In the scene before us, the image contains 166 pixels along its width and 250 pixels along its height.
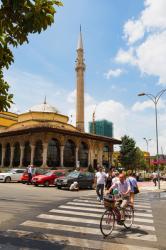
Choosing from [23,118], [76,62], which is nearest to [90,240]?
[23,118]

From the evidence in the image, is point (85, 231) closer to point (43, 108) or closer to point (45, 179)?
point (45, 179)

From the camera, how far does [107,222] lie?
8.65 metres

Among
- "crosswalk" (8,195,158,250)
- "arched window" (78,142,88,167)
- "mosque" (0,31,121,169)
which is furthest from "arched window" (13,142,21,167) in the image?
"crosswalk" (8,195,158,250)

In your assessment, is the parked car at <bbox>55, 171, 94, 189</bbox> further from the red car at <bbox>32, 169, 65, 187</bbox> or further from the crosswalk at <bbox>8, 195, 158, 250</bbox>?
the crosswalk at <bbox>8, 195, 158, 250</bbox>

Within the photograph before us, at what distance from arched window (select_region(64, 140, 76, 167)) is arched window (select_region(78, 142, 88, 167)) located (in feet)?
5.55

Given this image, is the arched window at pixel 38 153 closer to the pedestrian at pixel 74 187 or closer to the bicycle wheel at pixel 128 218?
the pedestrian at pixel 74 187

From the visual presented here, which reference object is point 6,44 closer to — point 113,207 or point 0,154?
point 113,207

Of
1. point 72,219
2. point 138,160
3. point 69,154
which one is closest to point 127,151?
point 138,160

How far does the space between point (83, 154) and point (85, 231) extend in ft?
139

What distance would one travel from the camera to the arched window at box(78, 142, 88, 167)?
5072cm

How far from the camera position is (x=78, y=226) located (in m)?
9.72

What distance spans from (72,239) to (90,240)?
1.53ft

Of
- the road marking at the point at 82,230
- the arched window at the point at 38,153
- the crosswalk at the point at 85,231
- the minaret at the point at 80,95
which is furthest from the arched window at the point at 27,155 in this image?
the road marking at the point at 82,230

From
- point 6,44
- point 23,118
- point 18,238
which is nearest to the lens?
point 6,44
